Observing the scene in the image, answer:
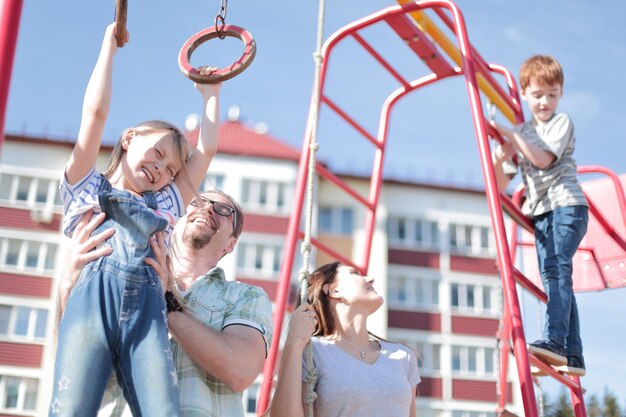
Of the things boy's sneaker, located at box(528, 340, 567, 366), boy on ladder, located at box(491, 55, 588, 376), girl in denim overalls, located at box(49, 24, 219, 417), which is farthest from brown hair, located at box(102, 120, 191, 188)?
boy on ladder, located at box(491, 55, 588, 376)

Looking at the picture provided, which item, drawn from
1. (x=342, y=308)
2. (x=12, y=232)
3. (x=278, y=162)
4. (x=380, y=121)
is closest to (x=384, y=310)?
(x=278, y=162)

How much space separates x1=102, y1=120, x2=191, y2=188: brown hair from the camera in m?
2.44

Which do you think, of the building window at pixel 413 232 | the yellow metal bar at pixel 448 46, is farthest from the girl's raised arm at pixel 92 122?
the building window at pixel 413 232

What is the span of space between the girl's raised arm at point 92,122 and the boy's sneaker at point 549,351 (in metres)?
2.03

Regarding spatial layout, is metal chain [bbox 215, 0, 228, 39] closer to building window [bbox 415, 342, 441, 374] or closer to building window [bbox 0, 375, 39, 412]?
building window [bbox 0, 375, 39, 412]

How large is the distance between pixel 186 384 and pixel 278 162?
2440 cm

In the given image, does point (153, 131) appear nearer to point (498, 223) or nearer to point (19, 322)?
point (498, 223)

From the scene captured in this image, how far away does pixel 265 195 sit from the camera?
26219mm

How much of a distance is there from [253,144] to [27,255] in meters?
7.87

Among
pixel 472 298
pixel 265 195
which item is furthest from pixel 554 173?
pixel 472 298

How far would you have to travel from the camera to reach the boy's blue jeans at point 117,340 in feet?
6.61

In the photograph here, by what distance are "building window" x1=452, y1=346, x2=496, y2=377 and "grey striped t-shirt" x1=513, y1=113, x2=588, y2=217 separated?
2339cm

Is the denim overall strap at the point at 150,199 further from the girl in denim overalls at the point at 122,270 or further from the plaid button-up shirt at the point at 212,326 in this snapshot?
the plaid button-up shirt at the point at 212,326

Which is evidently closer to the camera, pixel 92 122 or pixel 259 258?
pixel 92 122
